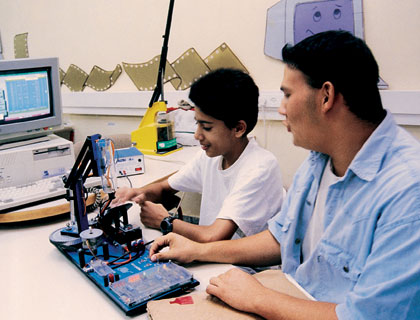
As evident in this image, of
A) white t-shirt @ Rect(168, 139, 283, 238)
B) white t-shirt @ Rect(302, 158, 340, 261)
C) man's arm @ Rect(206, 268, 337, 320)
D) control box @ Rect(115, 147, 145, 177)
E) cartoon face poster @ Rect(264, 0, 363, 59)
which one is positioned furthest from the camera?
cartoon face poster @ Rect(264, 0, 363, 59)

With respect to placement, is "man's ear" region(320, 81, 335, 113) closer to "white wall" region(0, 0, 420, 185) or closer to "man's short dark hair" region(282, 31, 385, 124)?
"man's short dark hair" region(282, 31, 385, 124)

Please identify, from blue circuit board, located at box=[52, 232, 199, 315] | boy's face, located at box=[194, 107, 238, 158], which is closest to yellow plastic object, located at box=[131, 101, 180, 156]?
boy's face, located at box=[194, 107, 238, 158]

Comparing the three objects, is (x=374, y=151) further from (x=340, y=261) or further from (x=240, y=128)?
(x=240, y=128)

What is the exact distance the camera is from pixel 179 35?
9.20 ft

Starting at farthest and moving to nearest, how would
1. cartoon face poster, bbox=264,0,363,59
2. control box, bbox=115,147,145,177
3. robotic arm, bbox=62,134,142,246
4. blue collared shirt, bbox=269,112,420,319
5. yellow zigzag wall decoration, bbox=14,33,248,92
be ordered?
yellow zigzag wall decoration, bbox=14,33,248,92, cartoon face poster, bbox=264,0,363,59, control box, bbox=115,147,145,177, robotic arm, bbox=62,134,142,246, blue collared shirt, bbox=269,112,420,319

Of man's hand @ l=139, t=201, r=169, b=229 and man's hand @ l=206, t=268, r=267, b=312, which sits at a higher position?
man's hand @ l=139, t=201, r=169, b=229

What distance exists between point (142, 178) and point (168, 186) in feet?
0.78

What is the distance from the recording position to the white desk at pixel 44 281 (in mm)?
955

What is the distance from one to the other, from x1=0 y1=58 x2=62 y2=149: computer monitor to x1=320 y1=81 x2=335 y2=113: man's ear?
1.32m

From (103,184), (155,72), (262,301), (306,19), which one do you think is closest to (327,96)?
(262,301)

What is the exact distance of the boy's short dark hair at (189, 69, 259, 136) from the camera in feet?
4.83

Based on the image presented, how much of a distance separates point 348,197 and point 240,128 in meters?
0.64

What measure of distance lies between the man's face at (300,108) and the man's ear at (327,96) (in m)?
0.02

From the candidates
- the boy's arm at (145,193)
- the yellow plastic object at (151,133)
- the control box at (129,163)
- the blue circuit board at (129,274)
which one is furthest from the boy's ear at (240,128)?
the yellow plastic object at (151,133)
